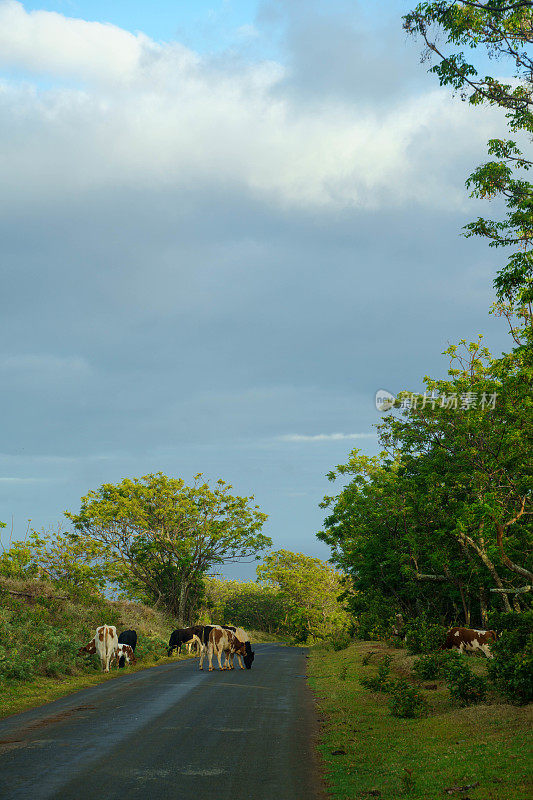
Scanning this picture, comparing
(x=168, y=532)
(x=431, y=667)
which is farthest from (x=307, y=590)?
(x=431, y=667)

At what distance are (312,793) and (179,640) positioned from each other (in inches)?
1196

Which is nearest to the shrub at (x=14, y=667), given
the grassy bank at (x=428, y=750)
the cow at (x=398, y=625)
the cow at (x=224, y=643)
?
the grassy bank at (x=428, y=750)

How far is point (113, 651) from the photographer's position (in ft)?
93.4

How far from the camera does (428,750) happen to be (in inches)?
448

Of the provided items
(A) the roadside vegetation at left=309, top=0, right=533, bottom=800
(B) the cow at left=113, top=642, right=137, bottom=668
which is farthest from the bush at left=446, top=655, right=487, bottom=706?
(B) the cow at left=113, top=642, right=137, bottom=668

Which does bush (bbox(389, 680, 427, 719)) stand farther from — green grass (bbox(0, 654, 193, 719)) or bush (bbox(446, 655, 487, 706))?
green grass (bbox(0, 654, 193, 719))

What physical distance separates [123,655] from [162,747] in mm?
19512

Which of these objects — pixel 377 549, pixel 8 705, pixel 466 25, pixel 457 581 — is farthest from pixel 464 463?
pixel 8 705

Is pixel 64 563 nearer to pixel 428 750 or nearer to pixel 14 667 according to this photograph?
pixel 14 667

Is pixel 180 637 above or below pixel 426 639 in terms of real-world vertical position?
below

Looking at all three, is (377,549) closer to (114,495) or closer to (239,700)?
(239,700)

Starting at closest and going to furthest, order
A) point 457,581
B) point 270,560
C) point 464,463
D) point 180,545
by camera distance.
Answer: point 464,463
point 457,581
point 180,545
point 270,560

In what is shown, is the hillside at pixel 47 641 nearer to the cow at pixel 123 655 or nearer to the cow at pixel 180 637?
the cow at pixel 123 655

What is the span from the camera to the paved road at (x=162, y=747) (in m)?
9.28
